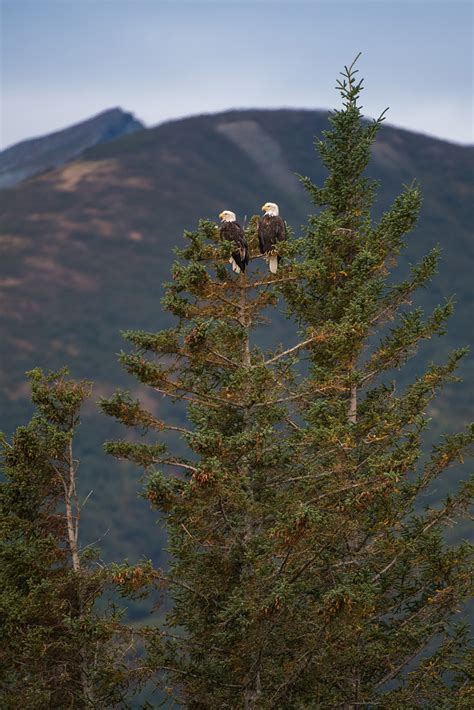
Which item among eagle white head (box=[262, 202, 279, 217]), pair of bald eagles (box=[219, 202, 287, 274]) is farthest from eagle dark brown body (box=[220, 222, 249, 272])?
eagle white head (box=[262, 202, 279, 217])

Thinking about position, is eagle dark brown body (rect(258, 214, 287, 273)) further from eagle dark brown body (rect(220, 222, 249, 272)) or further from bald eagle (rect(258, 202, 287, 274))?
eagle dark brown body (rect(220, 222, 249, 272))

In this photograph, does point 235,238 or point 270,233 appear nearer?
point 235,238

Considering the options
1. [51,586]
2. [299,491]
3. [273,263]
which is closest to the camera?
[51,586]

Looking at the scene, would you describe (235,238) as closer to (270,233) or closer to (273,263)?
(270,233)

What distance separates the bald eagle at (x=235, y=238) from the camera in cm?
1873

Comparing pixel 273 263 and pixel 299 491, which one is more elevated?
pixel 273 263

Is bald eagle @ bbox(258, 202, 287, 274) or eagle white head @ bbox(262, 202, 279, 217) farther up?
eagle white head @ bbox(262, 202, 279, 217)

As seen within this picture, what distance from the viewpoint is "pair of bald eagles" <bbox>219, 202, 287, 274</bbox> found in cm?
1875

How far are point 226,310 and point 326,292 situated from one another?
3090 mm

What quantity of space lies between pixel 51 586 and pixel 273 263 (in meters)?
5.58

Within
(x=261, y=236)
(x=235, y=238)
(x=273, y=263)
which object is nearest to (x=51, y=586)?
(x=273, y=263)

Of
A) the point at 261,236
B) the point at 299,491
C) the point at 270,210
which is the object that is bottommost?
the point at 299,491

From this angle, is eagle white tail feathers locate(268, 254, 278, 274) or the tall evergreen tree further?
eagle white tail feathers locate(268, 254, 278, 274)

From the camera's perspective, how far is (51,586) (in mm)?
17359
